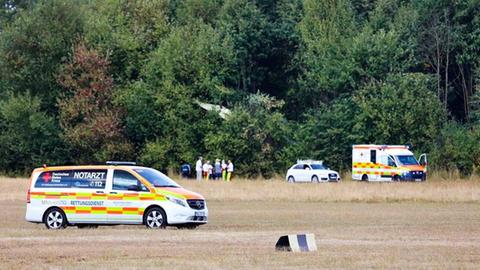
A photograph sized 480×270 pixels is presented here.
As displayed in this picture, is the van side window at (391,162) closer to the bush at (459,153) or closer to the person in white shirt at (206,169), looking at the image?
the bush at (459,153)

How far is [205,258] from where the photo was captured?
2131cm

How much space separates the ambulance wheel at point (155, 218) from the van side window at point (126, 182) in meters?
0.63

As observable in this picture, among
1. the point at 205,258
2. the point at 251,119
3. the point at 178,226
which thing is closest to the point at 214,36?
the point at 251,119

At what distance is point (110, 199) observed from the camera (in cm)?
3061

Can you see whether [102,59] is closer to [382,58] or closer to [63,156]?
[63,156]

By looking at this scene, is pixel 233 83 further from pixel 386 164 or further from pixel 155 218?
pixel 155 218

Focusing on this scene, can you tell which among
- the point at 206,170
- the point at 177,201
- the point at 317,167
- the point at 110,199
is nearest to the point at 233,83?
the point at 206,170

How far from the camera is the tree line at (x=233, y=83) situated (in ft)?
254

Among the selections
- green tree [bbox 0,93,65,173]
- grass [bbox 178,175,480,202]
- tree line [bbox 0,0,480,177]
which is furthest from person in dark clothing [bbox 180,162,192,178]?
grass [bbox 178,175,480,202]

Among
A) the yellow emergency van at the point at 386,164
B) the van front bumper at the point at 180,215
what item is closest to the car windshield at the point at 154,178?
the van front bumper at the point at 180,215

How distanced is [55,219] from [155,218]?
112 inches

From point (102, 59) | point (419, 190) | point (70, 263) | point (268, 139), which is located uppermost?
point (102, 59)

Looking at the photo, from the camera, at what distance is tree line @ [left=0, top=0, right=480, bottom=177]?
254 ft

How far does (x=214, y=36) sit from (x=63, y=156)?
534 inches
